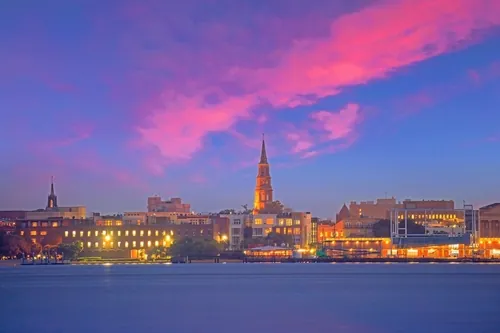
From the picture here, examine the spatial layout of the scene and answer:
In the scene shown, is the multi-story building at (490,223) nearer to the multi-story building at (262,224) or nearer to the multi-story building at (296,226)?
the multi-story building at (296,226)

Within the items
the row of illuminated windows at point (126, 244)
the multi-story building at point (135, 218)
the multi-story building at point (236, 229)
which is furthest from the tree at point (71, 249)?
the multi-story building at point (236, 229)

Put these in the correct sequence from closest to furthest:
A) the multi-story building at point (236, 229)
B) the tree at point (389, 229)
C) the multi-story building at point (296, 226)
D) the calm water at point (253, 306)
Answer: the calm water at point (253, 306)
the multi-story building at point (236, 229)
the multi-story building at point (296, 226)
the tree at point (389, 229)

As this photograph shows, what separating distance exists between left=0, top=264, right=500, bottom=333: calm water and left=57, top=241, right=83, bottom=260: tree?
6313 cm

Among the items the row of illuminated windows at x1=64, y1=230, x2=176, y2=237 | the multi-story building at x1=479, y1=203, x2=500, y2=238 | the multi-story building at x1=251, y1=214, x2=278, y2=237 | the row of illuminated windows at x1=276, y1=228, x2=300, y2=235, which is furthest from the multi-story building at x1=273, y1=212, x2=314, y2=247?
the multi-story building at x1=479, y1=203, x2=500, y2=238

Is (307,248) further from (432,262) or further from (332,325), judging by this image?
(332,325)

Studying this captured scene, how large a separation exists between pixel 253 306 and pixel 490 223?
13273 cm

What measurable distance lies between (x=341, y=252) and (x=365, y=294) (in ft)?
343

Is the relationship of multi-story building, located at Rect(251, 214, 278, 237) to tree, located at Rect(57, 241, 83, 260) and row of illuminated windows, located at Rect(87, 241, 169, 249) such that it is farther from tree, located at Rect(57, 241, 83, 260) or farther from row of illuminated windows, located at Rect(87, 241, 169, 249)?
tree, located at Rect(57, 241, 83, 260)

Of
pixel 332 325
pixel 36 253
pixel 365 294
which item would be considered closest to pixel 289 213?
pixel 36 253

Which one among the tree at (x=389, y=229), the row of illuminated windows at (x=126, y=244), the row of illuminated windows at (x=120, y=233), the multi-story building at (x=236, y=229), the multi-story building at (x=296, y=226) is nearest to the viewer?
the row of illuminated windows at (x=120, y=233)

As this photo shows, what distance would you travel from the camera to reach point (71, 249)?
170375mm

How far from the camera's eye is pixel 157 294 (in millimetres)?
85000

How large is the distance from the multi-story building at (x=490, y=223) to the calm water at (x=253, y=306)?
91.5 m

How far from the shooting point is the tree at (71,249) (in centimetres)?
16962
